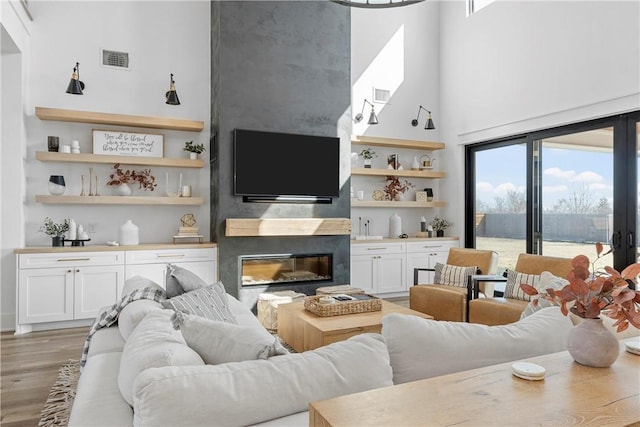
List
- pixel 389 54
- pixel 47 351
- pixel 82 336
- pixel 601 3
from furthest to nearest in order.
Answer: pixel 389 54
pixel 601 3
pixel 82 336
pixel 47 351

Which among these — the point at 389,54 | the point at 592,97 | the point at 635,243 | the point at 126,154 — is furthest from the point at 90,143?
the point at 635,243

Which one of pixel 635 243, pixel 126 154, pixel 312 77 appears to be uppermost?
pixel 312 77

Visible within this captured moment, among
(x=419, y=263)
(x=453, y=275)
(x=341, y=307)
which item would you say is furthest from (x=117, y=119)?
(x=419, y=263)

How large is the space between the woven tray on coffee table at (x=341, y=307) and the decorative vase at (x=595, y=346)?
218 cm

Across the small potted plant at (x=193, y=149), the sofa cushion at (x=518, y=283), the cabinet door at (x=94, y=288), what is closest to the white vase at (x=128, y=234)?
the cabinet door at (x=94, y=288)

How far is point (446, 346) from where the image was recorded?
4.55 feet

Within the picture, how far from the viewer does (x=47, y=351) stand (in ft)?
12.0

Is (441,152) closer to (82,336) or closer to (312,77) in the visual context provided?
(312,77)

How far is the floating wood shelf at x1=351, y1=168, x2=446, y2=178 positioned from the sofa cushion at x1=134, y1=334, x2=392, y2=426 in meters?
4.79

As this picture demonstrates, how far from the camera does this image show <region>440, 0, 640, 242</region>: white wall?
4.37m

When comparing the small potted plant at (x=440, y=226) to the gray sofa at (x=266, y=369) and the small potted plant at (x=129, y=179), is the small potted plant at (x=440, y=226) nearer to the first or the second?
the small potted plant at (x=129, y=179)

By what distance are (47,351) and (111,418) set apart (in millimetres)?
3113

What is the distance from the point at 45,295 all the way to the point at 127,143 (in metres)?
1.86

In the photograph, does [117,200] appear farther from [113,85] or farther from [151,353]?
[151,353]
